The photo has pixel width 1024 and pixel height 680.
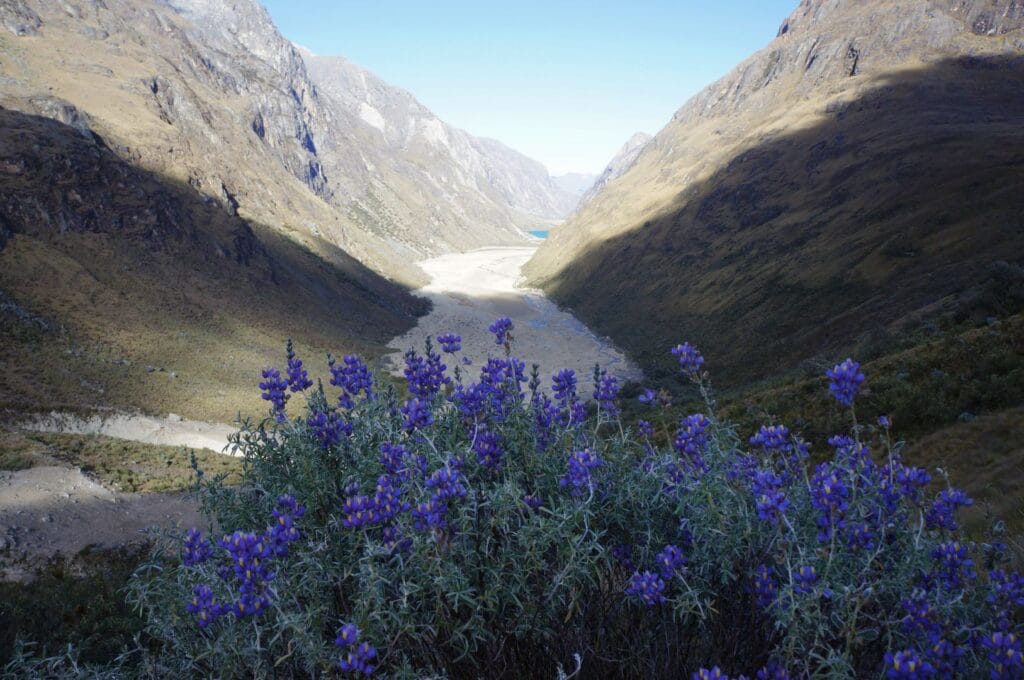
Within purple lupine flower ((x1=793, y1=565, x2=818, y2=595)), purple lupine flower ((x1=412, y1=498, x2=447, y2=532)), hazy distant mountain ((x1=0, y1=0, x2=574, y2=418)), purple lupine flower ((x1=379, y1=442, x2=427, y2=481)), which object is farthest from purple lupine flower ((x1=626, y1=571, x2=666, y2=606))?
hazy distant mountain ((x1=0, y1=0, x2=574, y2=418))

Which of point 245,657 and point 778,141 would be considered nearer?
point 245,657

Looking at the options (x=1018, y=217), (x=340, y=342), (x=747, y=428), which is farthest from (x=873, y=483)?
(x=340, y=342)

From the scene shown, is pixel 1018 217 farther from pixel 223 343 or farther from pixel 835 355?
pixel 223 343

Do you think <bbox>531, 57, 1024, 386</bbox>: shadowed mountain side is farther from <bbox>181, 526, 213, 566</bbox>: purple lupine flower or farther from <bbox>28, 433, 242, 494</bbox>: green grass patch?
<bbox>181, 526, 213, 566</bbox>: purple lupine flower

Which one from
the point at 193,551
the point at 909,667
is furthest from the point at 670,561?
the point at 193,551

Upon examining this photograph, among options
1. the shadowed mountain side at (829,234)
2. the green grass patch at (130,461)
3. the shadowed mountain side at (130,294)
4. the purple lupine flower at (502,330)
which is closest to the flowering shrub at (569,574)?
the purple lupine flower at (502,330)
